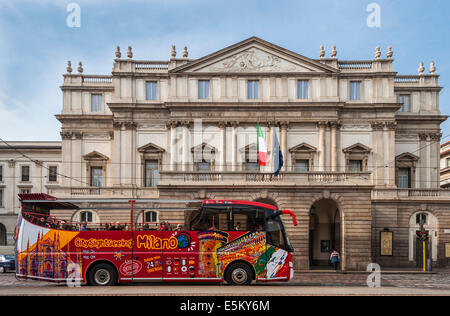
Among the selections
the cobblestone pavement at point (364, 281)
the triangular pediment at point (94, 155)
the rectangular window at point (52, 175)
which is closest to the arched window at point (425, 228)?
the cobblestone pavement at point (364, 281)

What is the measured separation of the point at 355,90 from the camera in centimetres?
4503

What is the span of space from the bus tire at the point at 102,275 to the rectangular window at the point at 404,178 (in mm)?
33220

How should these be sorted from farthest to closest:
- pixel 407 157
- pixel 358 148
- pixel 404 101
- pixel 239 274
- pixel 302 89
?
pixel 404 101 < pixel 407 157 < pixel 302 89 < pixel 358 148 < pixel 239 274

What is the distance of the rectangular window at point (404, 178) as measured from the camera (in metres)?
45.6

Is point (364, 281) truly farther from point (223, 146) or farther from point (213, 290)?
point (223, 146)

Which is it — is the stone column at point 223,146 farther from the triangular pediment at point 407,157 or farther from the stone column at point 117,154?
the triangular pediment at point 407,157

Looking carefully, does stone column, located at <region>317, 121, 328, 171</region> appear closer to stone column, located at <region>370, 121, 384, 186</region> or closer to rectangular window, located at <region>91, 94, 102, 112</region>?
stone column, located at <region>370, 121, 384, 186</region>

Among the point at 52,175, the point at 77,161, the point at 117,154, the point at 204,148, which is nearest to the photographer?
the point at 204,148

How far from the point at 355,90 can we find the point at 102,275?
32507mm

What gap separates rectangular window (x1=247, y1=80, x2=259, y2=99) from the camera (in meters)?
44.5

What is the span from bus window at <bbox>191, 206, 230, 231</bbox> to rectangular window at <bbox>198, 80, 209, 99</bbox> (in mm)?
25673

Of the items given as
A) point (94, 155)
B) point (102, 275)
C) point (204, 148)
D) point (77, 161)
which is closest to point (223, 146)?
point (204, 148)

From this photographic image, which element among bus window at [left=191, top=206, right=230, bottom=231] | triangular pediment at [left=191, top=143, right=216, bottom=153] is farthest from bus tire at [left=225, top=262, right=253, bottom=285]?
triangular pediment at [left=191, top=143, right=216, bottom=153]

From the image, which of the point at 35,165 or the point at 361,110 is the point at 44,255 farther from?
the point at 35,165
